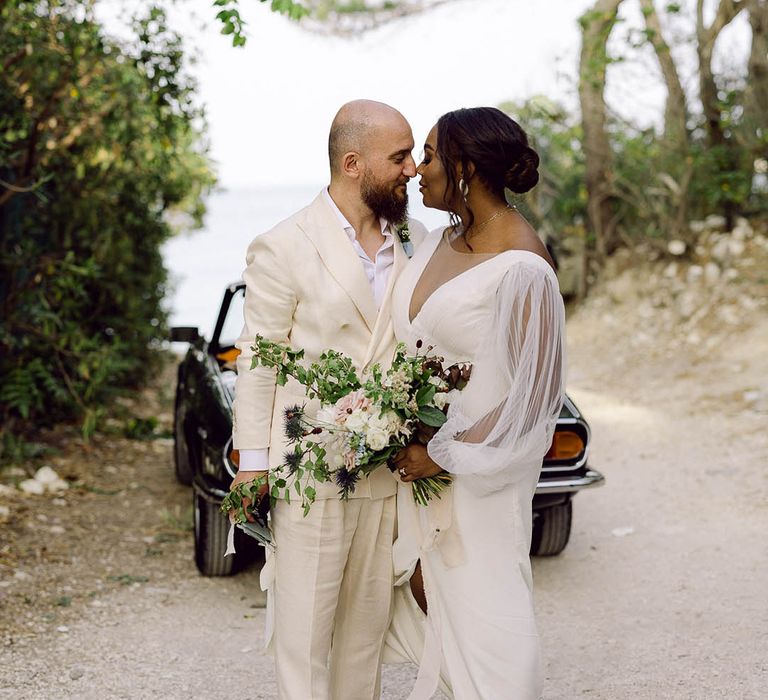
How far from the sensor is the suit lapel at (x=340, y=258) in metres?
3.04

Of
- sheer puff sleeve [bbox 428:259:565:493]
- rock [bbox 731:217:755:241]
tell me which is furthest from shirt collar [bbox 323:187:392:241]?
rock [bbox 731:217:755:241]

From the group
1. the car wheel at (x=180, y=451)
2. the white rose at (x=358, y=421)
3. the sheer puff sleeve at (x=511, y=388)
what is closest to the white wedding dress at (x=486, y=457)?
the sheer puff sleeve at (x=511, y=388)

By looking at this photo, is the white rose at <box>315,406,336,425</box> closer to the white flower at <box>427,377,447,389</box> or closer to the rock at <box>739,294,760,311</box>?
the white flower at <box>427,377,447,389</box>

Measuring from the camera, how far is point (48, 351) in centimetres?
760

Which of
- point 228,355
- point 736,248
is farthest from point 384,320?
point 736,248

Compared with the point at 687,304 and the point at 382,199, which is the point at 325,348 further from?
the point at 687,304

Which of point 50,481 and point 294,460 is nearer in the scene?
A: point 294,460

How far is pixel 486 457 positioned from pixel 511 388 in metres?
0.21

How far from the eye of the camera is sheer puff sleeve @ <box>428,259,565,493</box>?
8.97ft

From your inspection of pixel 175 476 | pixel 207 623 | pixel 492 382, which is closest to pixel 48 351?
pixel 175 476

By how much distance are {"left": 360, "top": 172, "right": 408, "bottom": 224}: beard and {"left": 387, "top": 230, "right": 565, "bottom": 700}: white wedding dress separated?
23 cm

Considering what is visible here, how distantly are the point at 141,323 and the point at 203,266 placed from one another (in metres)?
11.1

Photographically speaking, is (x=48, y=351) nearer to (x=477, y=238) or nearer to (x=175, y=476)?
(x=175, y=476)

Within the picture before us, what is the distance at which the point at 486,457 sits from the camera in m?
2.76
